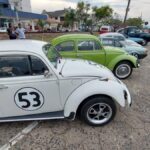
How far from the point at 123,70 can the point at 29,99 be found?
14.7ft

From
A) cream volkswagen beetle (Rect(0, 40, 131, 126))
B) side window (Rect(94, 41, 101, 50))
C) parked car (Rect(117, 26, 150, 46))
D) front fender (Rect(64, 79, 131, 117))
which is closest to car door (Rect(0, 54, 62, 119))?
cream volkswagen beetle (Rect(0, 40, 131, 126))

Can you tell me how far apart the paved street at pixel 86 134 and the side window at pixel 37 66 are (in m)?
1.16

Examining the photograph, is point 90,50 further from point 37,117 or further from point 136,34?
point 136,34

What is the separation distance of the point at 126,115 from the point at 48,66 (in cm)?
209

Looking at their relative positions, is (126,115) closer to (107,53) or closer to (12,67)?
(12,67)

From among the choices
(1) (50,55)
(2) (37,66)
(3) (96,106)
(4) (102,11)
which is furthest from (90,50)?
(4) (102,11)

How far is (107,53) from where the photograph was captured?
697cm

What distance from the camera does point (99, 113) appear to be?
3871 mm

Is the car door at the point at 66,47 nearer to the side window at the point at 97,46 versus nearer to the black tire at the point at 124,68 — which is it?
the side window at the point at 97,46

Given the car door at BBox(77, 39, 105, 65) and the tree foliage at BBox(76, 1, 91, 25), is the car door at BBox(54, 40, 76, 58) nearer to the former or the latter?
the car door at BBox(77, 39, 105, 65)

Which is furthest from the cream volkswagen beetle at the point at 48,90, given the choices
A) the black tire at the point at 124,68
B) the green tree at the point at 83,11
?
the green tree at the point at 83,11

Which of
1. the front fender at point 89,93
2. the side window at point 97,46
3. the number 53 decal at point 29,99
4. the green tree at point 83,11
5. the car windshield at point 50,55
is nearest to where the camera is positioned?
the number 53 decal at point 29,99

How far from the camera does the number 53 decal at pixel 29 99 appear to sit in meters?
3.51

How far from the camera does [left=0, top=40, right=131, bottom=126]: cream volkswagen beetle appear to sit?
3475mm
